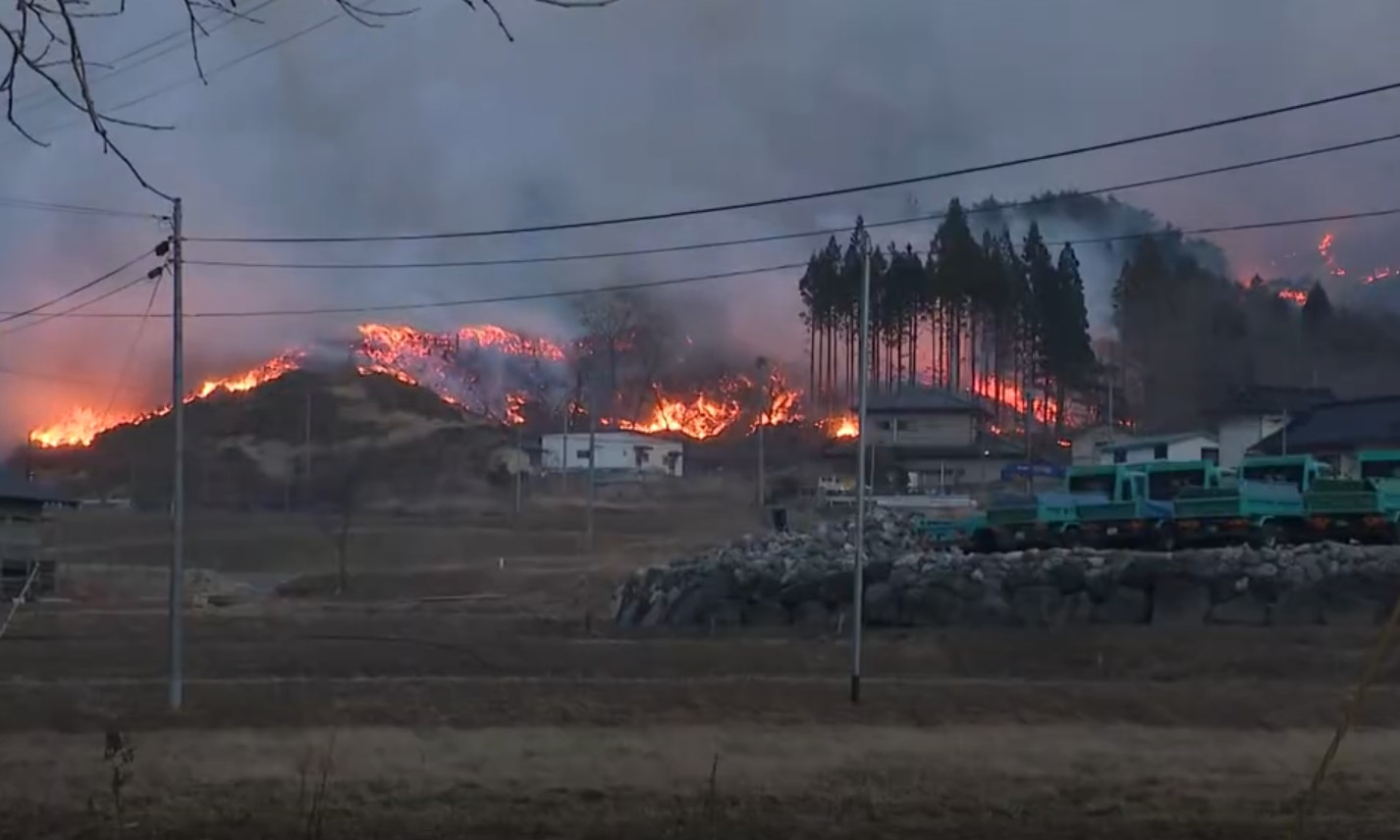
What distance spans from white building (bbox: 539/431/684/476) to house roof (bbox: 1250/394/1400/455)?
48.8 meters

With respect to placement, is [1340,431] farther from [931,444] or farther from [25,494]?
[25,494]

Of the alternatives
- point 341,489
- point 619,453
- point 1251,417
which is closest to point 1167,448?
point 1251,417

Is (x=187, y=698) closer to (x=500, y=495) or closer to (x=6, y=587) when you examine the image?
(x=6, y=587)

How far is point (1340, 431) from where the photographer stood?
70.6m

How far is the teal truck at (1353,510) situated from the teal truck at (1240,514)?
0.34 meters

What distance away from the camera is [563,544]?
242 ft

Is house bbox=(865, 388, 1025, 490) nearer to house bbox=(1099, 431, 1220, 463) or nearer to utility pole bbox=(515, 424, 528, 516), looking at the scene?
house bbox=(1099, 431, 1220, 463)

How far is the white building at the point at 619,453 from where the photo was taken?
115 m

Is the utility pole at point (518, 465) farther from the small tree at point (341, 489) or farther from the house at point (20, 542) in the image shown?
the house at point (20, 542)

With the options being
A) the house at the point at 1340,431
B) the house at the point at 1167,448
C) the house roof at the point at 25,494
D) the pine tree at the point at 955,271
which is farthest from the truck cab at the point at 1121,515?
the pine tree at the point at 955,271

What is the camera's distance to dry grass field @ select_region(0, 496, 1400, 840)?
15469mm

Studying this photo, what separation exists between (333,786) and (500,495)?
7887cm

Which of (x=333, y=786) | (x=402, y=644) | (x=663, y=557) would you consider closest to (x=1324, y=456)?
(x=663, y=557)

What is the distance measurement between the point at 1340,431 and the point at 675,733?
55.0 metres
